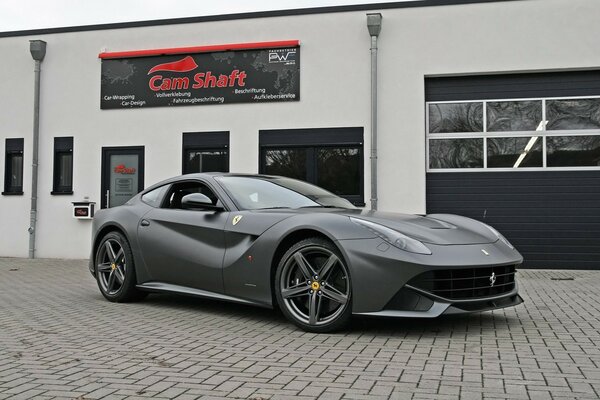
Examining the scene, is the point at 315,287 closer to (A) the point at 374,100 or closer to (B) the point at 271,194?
(B) the point at 271,194

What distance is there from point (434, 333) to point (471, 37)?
7872 millimetres

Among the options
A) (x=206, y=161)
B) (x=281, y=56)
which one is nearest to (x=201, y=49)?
(x=281, y=56)

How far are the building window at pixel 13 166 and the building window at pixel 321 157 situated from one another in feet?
18.2

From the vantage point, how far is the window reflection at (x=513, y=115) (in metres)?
11.3

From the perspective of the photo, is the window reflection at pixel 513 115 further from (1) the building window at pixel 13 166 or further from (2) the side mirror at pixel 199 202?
(1) the building window at pixel 13 166

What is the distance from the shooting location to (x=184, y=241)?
6012mm

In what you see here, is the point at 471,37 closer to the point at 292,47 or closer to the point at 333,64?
the point at 333,64

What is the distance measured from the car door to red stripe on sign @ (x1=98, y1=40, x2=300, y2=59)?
630 centimetres

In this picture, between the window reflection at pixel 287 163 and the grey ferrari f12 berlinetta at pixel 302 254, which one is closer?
the grey ferrari f12 berlinetta at pixel 302 254

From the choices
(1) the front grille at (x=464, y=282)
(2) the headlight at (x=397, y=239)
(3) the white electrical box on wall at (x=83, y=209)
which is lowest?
(1) the front grille at (x=464, y=282)

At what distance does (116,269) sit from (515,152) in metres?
7.65

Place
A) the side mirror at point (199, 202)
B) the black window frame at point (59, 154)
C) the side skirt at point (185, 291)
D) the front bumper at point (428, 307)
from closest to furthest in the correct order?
the front bumper at point (428, 307) < the side skirt at point (185, 291) < the side mirror at point (199, 202) < the black window frame at point (59, 154)

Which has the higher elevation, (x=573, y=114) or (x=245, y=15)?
(x=245, y=15)

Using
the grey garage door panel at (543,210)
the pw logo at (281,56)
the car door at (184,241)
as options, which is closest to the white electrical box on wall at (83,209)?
the pw logo at (281,56)
